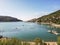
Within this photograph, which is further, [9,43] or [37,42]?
[37,42]

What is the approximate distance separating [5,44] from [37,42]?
10101mm

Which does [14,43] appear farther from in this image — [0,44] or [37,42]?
[37,42]

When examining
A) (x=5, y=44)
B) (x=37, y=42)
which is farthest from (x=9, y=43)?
(x=37, y=42)

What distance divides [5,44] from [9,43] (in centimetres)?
59

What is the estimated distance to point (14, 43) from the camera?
2180 centimetres

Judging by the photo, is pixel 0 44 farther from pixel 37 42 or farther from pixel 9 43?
pixel 37 42

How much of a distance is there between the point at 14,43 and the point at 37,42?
356 inches

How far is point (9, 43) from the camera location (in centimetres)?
2134

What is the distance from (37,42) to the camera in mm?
29938

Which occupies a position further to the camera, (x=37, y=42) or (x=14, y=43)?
(x=37, y=42)

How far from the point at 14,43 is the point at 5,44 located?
1.36 metres

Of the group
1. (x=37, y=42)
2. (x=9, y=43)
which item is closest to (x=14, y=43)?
(x=9, y=43)

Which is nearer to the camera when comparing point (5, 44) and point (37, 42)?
point (5, 44)

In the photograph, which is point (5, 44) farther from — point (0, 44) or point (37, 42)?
point (37, 42)
